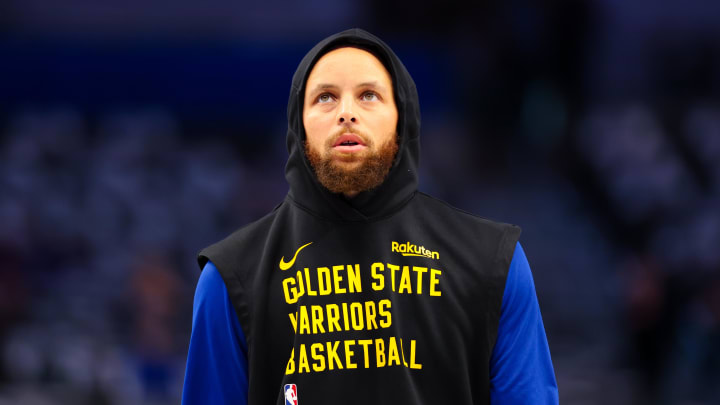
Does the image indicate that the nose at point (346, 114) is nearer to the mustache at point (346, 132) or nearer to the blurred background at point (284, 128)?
the mustache at point (346, 132)

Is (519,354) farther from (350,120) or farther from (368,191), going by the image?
(350,120)

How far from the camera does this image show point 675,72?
901 centimetres

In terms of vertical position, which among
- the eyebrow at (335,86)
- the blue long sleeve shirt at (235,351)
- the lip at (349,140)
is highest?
the eyebrow at (335,86)

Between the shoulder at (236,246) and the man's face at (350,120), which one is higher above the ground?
the man's face at (350,120)

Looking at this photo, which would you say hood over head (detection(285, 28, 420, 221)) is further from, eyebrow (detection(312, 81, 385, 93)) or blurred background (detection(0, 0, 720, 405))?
blurred background (detection(0, 0, 720, 405))

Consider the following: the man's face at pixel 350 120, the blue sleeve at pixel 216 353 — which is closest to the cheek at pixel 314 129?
the man's face at pixel 350 120

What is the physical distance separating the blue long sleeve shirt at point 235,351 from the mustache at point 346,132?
31 cm

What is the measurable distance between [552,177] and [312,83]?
719 centimetres

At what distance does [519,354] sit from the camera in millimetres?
1620

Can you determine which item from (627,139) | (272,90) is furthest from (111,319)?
(627,139)

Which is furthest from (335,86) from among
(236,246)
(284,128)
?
(284,128)

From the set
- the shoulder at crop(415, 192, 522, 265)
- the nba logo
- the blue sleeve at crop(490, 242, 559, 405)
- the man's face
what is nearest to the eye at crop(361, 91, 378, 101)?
the man's face

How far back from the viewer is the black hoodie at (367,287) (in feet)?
5.15

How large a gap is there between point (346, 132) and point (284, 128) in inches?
269
